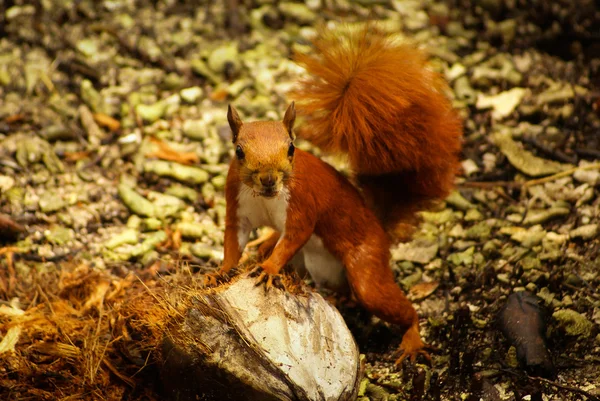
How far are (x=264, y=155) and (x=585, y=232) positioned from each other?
1.15 meters

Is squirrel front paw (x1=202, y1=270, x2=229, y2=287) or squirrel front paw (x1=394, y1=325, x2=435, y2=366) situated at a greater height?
squirrel front paw (x1=202, y1=270, x2=229, y2=287)

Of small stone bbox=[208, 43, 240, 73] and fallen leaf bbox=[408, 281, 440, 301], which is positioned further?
small stone bbox=[208, 43, 240, 73]

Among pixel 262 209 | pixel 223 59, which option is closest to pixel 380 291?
pixel 262 209

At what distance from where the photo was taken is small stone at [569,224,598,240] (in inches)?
86.6

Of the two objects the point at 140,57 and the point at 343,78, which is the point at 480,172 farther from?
the point at 140,57

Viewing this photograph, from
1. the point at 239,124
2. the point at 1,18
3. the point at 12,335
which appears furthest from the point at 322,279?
the point at 1,18

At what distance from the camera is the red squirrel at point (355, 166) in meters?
1.77

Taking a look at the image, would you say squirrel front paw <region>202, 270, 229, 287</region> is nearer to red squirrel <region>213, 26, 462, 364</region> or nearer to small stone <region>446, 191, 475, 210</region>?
red squirrel <region>213, 26, 462, 364</region>

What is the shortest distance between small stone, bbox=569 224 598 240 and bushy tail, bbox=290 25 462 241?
50 cm

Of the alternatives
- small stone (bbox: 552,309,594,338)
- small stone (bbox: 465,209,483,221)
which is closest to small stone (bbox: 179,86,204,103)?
small stone (bbox: 465,209,483,221)

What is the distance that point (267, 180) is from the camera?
5.27 ft

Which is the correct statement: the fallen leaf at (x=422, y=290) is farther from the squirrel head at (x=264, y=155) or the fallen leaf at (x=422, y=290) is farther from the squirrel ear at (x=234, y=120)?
the squirrel ear at (x=234, y=120)

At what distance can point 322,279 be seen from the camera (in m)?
2.03

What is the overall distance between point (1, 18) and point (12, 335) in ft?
5.60
